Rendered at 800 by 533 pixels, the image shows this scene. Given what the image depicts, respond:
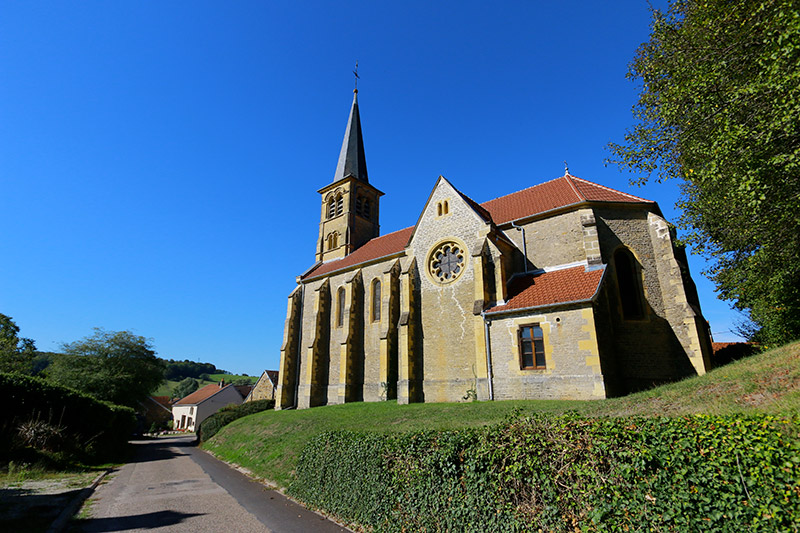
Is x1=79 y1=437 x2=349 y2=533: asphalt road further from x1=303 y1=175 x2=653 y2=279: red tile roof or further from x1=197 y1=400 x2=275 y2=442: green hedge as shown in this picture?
x1=303 y1=175 x2=653 y2=279: red tile roof

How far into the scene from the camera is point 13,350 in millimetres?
35094

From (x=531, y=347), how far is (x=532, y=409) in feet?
14.3

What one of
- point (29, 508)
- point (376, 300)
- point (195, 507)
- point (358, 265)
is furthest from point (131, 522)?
point (358, 265)

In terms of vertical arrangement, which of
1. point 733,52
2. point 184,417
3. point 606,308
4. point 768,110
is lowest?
point 184,417

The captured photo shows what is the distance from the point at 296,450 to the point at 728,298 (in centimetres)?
2658

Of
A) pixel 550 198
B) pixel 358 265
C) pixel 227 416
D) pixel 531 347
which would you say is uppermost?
pixel 550 198

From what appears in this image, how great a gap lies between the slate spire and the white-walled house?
40.8 m

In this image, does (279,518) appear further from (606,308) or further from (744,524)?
(606,308)

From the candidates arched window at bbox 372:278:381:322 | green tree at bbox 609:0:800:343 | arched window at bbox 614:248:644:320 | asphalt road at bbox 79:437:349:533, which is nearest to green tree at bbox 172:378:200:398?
arched window at bbox 372:278:381:322

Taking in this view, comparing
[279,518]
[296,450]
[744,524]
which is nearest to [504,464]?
[744,524]

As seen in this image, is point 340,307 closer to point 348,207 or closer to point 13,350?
point 348,207

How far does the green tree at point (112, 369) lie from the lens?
1377 inches

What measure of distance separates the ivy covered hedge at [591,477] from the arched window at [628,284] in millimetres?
14963

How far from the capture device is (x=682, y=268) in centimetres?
1814
